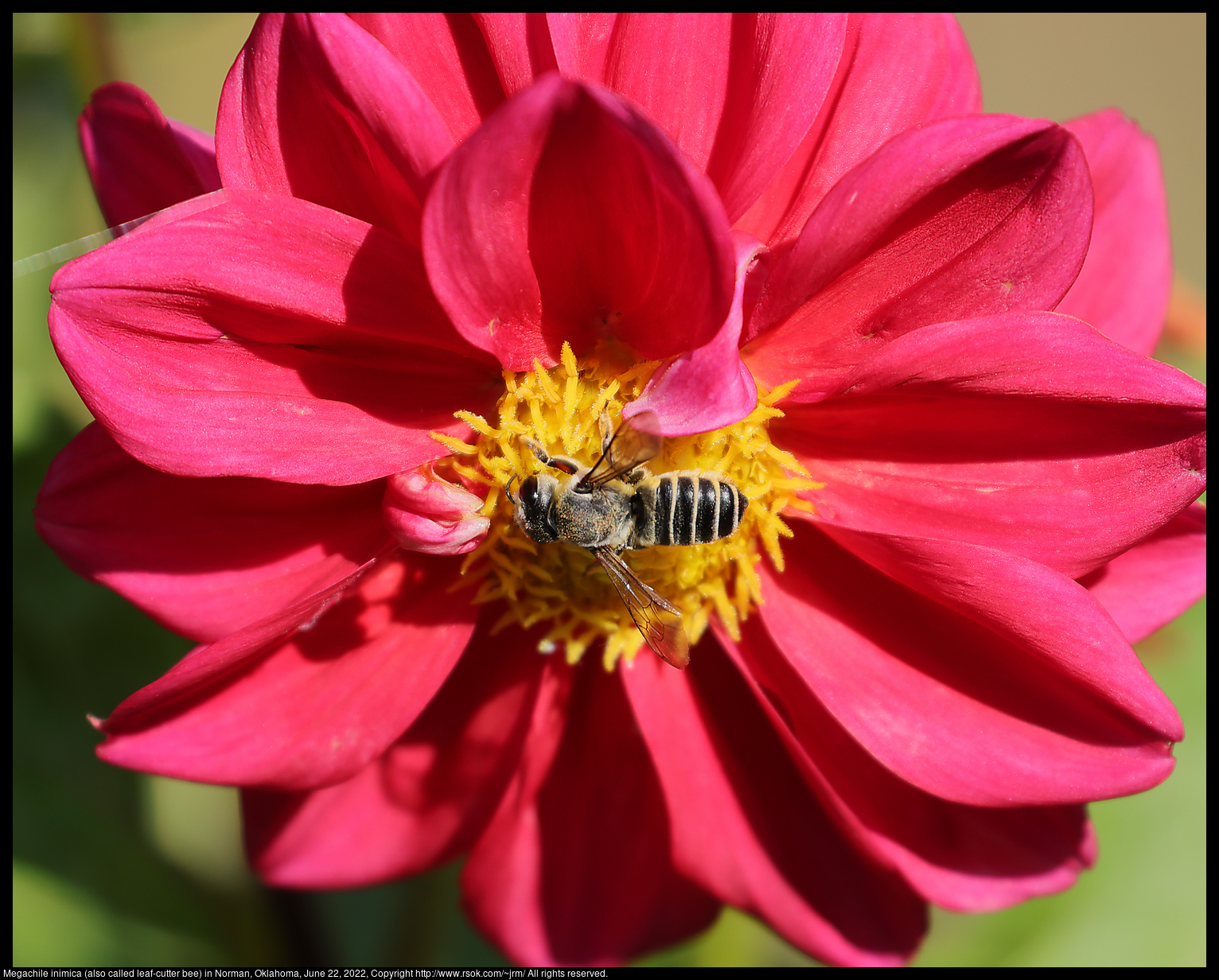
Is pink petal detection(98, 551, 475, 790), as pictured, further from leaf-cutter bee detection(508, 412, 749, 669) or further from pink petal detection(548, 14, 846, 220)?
pink petal detection(548, 14, 846, 220)

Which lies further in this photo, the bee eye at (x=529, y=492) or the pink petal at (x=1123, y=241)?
the pink petal at (x=1123, y=241)

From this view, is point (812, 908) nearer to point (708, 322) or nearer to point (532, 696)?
point (532, 696)

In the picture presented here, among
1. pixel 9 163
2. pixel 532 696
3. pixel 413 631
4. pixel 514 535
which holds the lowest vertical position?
pixel 532 696

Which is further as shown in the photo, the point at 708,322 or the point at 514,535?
the point at 514,535

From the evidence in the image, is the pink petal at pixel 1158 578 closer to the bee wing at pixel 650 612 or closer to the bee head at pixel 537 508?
the bee wing at pixel 650 612

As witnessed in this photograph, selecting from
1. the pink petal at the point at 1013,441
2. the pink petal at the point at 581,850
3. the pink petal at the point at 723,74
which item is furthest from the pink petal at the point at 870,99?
the pink petal at the point at 581,850

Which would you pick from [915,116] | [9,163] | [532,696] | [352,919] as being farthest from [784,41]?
[352,919]
